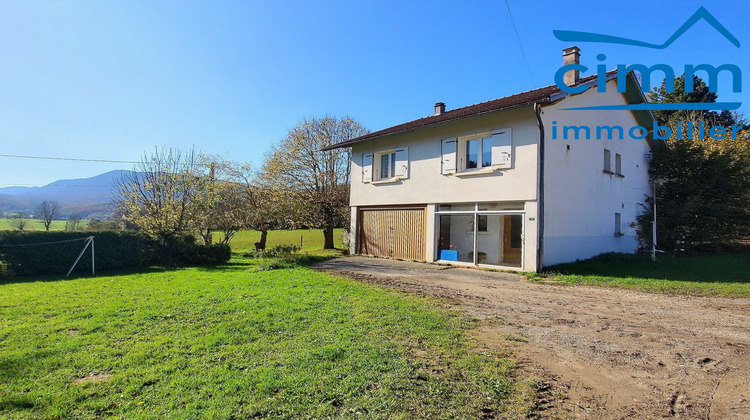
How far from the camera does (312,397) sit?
308 centimetres

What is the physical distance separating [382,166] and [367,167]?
704 mm

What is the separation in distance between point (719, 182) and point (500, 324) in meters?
16.6

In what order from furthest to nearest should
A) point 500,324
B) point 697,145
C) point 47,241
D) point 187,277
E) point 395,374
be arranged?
point 697,145
point 47,241
point 187,277
point 500,324
point 395,374

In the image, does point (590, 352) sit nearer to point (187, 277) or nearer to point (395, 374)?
point (395, 374)

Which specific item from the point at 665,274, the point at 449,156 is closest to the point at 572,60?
the point at 449,156

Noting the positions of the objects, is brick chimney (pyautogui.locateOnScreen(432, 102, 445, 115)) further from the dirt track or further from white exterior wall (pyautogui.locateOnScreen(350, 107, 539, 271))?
the dirt track

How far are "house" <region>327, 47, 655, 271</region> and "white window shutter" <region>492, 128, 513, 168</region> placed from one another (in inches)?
1.3

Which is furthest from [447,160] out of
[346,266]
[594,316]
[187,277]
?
[187,277]

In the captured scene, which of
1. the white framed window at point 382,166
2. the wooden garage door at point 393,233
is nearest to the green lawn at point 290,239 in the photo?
the wooden garage door at point 393,233

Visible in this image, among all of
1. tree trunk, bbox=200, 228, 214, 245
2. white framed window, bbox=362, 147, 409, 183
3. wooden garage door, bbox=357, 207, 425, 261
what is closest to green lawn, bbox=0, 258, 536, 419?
wooden garage door, bbox=357, 207, 425, 261

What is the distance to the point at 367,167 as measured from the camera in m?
17.1

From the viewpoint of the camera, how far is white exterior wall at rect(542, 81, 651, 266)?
11789 mm

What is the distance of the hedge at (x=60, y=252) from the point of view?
10547 mm

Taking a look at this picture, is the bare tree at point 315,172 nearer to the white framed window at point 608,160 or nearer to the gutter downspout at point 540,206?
the gutter downspout at point 540,206
